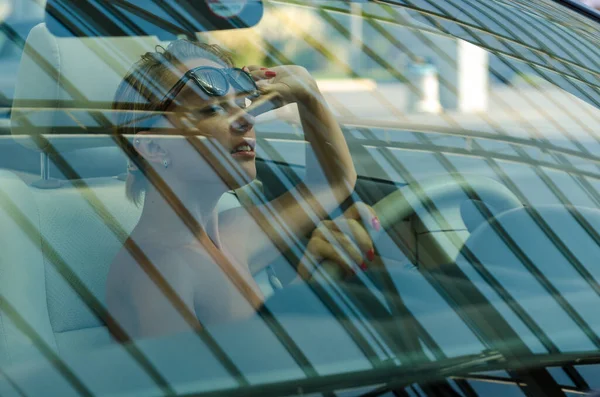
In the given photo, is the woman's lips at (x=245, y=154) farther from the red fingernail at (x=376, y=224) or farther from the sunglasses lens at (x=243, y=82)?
the red fingernail at (x=376, y=224)

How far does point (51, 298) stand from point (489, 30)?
2.99ft

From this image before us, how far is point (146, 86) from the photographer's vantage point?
141 centimetres

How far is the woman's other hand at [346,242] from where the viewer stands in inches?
52.2

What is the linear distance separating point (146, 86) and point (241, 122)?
0.57 ft

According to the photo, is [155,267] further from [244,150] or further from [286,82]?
[286,82]

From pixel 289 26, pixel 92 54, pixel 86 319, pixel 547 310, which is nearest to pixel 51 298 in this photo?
pixel 86 319

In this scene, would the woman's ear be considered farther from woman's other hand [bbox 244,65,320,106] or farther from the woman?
woman's other hand [bbox 244,65,320,106]

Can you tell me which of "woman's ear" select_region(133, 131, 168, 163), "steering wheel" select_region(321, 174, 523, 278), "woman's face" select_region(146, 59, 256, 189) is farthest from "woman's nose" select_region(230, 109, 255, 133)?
"steering wheel" select_region(321, 174, 523, 278)

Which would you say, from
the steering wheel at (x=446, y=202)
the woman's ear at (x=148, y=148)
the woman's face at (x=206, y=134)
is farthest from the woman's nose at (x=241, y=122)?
the steering wheel at (x=446, y=202)

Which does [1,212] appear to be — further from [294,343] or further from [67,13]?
[294,343]

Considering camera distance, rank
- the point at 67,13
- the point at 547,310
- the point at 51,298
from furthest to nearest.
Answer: the point at 67,13
the point at 51,298
the point at 547,310

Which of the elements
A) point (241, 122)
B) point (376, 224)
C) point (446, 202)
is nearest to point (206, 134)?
point (241, 122)

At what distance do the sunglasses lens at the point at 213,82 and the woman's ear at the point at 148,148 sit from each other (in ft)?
0.40

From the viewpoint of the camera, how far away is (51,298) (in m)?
1.44
